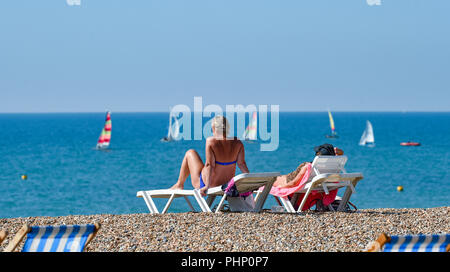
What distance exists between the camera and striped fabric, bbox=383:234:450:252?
3520 millimetres

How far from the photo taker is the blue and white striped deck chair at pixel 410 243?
3.49 meters

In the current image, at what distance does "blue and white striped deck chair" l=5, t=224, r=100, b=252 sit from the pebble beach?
1585 mm

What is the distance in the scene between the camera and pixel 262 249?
5.45 metres

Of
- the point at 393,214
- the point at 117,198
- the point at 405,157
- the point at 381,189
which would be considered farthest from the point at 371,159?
the point at 393,214

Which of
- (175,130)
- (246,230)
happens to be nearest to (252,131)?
(175,130)

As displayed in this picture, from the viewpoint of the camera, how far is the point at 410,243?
139 inches

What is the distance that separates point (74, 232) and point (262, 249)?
2.01 metres

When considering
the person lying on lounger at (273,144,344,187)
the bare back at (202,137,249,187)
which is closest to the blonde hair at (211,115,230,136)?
the bare back at (202,137,249,187)

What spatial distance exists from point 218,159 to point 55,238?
144 inches

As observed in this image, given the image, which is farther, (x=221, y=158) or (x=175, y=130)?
(x=175, y=130)

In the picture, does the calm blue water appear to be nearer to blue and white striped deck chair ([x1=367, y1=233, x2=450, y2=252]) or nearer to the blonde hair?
the blonde hair

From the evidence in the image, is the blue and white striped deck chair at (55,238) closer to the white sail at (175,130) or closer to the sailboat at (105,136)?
the sailboat at (105,136)

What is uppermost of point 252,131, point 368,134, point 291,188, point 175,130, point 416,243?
point 416,243

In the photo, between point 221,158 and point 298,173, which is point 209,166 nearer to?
point 221,158
